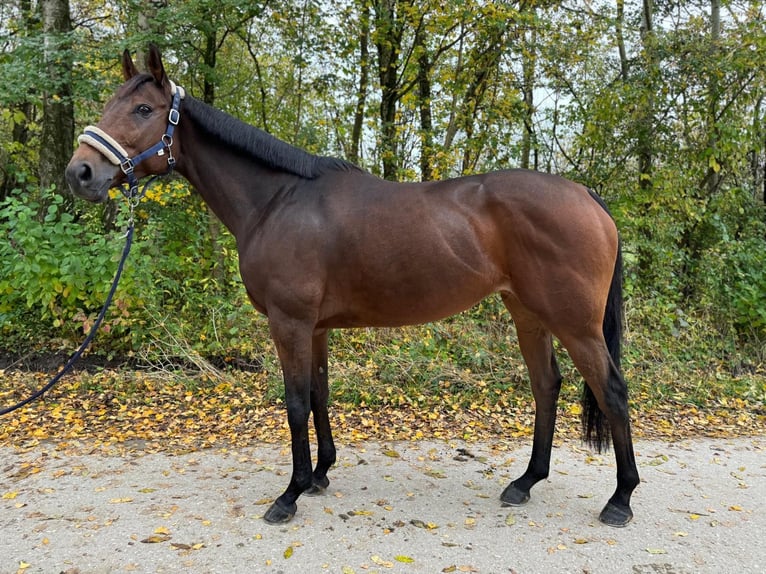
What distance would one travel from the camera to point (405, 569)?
7.97 ft

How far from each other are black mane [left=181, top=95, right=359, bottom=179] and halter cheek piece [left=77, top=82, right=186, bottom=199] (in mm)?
112

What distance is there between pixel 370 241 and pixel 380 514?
1.65 metres

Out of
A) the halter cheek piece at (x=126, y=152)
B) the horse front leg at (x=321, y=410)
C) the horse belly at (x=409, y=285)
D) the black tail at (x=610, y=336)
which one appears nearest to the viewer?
the halter cheek piece at (x=126, y=152)

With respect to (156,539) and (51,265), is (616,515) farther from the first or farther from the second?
(51,265)

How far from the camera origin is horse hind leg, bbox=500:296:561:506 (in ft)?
10.7

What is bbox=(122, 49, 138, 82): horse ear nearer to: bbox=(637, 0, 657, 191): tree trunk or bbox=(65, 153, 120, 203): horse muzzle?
bbox=(65, 153, 120, 203): horse muzzle

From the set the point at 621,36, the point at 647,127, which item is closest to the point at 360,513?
the point at 647,127

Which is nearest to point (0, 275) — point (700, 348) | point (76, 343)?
point (76, 343)

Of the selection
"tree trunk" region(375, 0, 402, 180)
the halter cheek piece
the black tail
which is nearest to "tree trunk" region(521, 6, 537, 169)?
"tree trunk" region(375, 0, 402, 180)

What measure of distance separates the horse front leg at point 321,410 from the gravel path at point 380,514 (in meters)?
0.11

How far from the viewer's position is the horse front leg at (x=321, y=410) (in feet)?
10.6

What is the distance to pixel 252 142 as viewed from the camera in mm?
2965

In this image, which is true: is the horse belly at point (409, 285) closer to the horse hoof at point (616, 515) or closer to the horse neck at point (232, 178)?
the horse neck at point (232, 178)

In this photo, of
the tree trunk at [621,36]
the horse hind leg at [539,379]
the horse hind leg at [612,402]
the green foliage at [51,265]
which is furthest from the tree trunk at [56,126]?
the tree trunk at [621,36]
